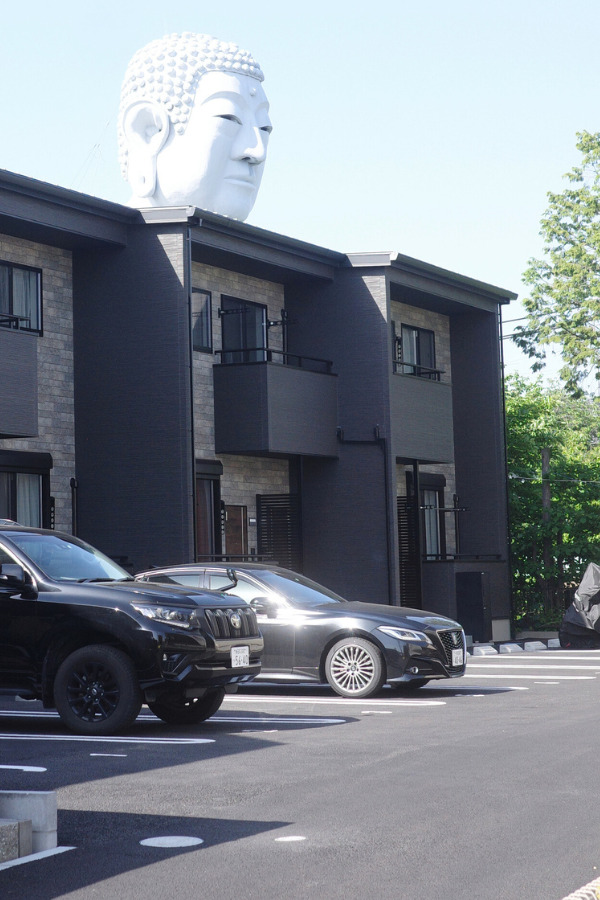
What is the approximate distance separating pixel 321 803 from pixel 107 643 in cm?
435

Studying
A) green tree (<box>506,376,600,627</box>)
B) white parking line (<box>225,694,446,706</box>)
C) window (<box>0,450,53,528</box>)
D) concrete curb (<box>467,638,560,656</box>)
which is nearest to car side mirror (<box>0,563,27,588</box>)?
white parking line (<box>225,694,446,706</box>)

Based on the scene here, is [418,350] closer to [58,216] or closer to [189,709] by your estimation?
[58,216]

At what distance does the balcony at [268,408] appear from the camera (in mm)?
24203

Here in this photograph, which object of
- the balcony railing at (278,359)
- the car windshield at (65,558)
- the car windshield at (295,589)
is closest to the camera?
the car windshield at (65,558)

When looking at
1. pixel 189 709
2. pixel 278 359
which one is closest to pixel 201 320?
pixel 278 359

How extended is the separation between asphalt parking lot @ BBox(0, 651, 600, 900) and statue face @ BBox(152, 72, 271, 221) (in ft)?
48.6

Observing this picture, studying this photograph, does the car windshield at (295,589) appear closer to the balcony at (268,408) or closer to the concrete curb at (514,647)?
the balcony at (268,408)

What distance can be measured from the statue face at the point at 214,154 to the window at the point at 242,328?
1.97 meters

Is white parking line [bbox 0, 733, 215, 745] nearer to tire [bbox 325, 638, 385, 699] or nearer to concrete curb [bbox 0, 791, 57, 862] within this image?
tire [bbox 325, 638, 385, 699]

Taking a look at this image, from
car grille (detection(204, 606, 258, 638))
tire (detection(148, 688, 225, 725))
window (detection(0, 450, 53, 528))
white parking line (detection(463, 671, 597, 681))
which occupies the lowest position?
white parking line (detection(463, 671, 597, 681))

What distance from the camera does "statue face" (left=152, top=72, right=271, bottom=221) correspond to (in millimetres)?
26438

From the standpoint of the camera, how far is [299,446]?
25031 mm

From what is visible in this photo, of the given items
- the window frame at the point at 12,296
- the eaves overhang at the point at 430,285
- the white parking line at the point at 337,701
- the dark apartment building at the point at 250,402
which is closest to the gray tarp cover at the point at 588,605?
the dark apartment building at the point at 250,402

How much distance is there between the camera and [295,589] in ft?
52.9
